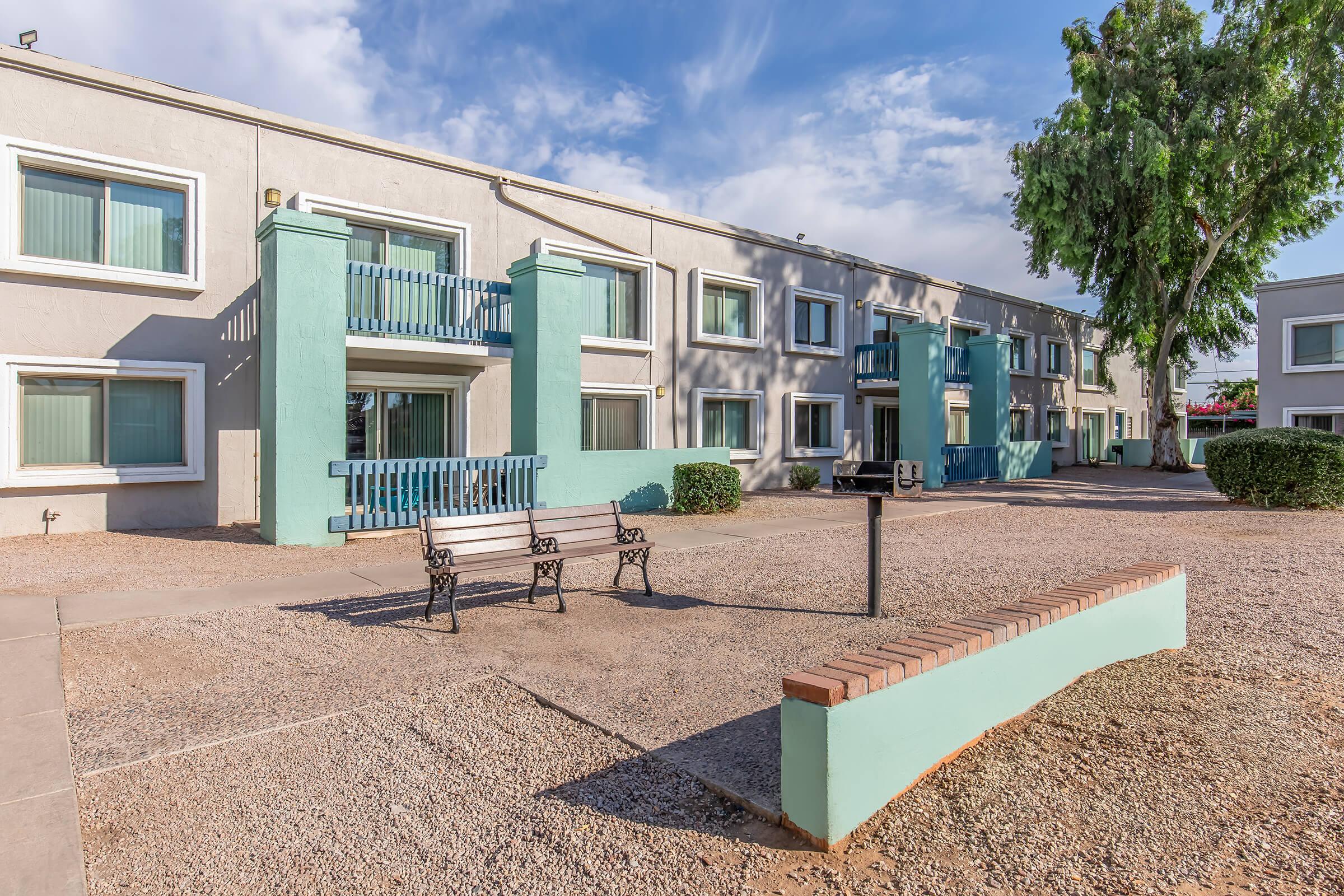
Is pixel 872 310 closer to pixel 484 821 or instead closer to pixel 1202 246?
pixel 1202 246

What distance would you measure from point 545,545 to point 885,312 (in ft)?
61.2

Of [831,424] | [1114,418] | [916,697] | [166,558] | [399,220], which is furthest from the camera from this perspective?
[1114,418]

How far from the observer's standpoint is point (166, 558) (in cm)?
925

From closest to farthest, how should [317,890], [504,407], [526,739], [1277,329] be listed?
[317,890], [526,739], [504,407], [1277,329]

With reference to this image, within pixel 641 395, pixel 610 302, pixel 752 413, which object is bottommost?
pixel 752 413

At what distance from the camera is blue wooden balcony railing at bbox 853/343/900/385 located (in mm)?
21359

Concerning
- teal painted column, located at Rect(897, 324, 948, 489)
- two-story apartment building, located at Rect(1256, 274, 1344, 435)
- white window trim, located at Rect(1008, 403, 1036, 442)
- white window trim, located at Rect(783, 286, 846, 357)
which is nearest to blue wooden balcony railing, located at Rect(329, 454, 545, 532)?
white window trim, located at Rect(783, 286, 846, 357)

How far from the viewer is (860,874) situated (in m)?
2.77

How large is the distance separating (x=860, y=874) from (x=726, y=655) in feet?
8.85

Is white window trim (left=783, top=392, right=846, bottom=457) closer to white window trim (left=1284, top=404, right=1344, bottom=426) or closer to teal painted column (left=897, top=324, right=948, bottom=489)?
teal painted column (left=897, top=324, right=948, bottom=489)

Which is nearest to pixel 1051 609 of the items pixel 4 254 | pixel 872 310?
pixel 4 254

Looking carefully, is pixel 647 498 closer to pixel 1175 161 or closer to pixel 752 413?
pixel 752 413

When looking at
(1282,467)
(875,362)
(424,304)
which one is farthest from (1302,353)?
(424,304)

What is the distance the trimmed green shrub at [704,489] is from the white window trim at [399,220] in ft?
18.2
